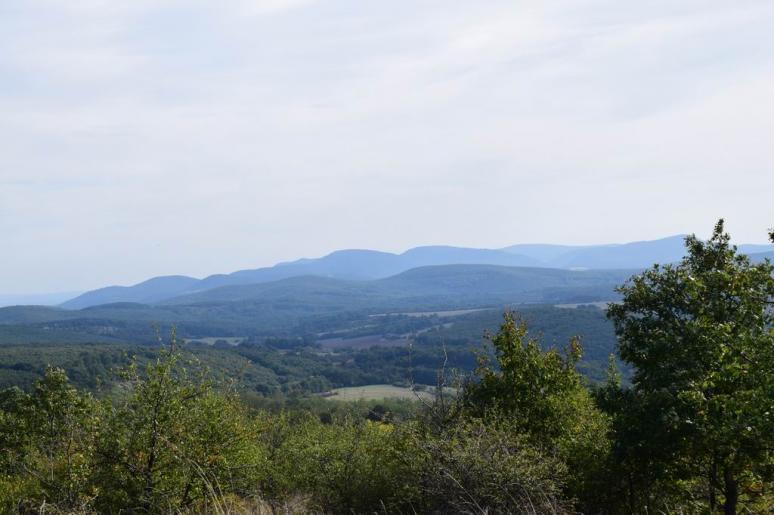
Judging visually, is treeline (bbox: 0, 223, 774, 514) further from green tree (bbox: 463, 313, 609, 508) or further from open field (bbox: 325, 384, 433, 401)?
open field (bbox: 325, 384, 433, 401)

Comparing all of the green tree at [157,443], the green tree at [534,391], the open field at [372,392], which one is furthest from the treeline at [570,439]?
the open field at [372,392]

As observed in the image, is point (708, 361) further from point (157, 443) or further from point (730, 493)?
point (157, 443)

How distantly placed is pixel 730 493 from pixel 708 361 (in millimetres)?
3439

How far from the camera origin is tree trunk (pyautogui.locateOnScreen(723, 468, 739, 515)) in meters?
14.0

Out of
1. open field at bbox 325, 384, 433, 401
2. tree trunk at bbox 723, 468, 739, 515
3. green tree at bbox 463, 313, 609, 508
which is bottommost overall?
open field at bbox 325, 384, 433, 401

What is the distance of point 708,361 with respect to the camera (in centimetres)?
1359

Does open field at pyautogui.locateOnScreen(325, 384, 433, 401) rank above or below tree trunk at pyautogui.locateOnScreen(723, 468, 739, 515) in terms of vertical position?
below

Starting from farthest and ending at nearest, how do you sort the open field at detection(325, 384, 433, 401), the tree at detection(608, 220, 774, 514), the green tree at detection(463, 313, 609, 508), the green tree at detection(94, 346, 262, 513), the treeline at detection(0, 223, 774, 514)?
the open field at detection(325, 384, 433, 401) → the green tree at detection(463, 313, 609, 508) → the green tree at detection(94, 346, 262, 513) → the treeline at detection(0, 223, 774, 514) → the tree at detection(608, 220, 774, 514)

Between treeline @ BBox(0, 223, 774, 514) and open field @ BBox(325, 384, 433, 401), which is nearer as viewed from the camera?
treeline @ BBox(0, 223, 774, 514)

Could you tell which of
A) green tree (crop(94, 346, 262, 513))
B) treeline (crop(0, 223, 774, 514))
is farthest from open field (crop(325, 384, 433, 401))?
green tree (crop(94, 346, 262, 513))

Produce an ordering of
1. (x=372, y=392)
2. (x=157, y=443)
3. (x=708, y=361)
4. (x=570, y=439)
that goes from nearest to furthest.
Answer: (x=708, y=361) → (x=157, y=443) → (x=570, y=439) → (x=372, y=392)

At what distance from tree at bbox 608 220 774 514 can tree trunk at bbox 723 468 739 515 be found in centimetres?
2

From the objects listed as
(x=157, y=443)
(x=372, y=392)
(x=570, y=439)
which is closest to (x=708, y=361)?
(x=570, y=439)

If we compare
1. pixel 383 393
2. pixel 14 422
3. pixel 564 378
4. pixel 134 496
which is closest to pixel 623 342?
pixel 564 378
